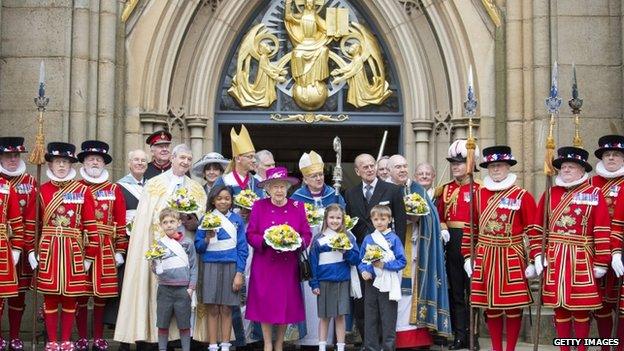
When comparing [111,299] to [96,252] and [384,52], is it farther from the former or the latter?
[384,52]

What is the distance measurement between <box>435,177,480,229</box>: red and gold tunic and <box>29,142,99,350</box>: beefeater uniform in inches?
141

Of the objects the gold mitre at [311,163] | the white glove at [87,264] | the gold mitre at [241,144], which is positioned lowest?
the white glove at [87,264]

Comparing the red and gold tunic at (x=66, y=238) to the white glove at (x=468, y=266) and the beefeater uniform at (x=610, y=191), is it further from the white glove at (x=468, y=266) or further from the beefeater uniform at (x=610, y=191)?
the beefeater uniform at (x=610, y=191)

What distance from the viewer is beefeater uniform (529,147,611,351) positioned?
10250 millimetres

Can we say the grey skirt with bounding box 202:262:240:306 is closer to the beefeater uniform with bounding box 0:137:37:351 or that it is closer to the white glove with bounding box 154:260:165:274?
the white glove with bounding box 154:260:165:274

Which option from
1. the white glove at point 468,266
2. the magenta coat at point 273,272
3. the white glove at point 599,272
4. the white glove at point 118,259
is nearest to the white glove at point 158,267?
the magenta coat at point 273,272

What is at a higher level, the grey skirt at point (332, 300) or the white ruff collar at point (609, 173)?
the white ruff collar at point (609, 173)

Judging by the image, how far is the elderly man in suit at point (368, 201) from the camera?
36.8 feet

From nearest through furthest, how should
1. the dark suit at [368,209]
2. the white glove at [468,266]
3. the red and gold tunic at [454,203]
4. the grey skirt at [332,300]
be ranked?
the grey skirt at [332,300] < the white glove at [468,266] < the dark suit at [368,209] < the red and gold tunic at [454,203]

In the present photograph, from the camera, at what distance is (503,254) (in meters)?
10.7

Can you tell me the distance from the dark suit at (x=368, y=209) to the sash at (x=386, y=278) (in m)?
0.39

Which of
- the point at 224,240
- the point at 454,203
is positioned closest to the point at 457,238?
the point at 454,203

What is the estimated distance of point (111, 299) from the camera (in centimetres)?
1146

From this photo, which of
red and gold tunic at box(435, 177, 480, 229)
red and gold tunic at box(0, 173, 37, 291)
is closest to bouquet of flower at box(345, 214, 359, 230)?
red and gold tunic at box(435, 177, 480, 229)
